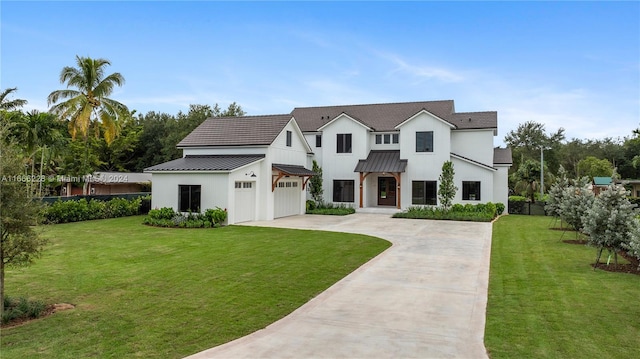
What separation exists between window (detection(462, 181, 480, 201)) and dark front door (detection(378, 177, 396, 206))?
17.3ft

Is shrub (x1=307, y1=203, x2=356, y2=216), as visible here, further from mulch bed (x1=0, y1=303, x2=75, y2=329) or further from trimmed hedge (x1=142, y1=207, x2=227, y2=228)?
mulch bed (x1=0, y1=303, x2=75, y2=329)

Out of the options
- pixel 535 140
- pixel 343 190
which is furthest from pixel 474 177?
pixel 535 140

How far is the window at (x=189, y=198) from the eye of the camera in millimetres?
20828

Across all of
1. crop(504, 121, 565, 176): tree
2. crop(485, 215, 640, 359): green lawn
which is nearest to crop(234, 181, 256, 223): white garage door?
crop(485, 215, 640, 359): green lawn

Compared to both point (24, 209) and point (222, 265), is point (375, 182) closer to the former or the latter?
point (222, 265)

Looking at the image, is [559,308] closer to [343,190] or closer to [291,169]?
[291,169]

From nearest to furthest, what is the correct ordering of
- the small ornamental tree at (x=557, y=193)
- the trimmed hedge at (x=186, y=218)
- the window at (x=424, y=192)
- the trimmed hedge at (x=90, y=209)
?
the small ornamental tree at (x=557, y=193)
the trimmed hedge at (x=186, y=218)
the trimmed hedge at (x=90, y=209)
the window at (x=424, y=192)

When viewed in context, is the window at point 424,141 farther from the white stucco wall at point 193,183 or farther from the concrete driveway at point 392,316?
the concrete driveway at point 392,316

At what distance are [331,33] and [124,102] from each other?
20583 mm

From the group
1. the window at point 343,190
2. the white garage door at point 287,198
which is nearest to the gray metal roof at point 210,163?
the white garage door at point 287,198

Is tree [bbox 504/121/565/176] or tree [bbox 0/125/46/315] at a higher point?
tree [bbox 504/121/565/176]

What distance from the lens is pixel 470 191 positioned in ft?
91.0

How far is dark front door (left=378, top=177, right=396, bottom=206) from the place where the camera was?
30.8 metres

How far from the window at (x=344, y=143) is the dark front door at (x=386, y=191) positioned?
12.1ft
